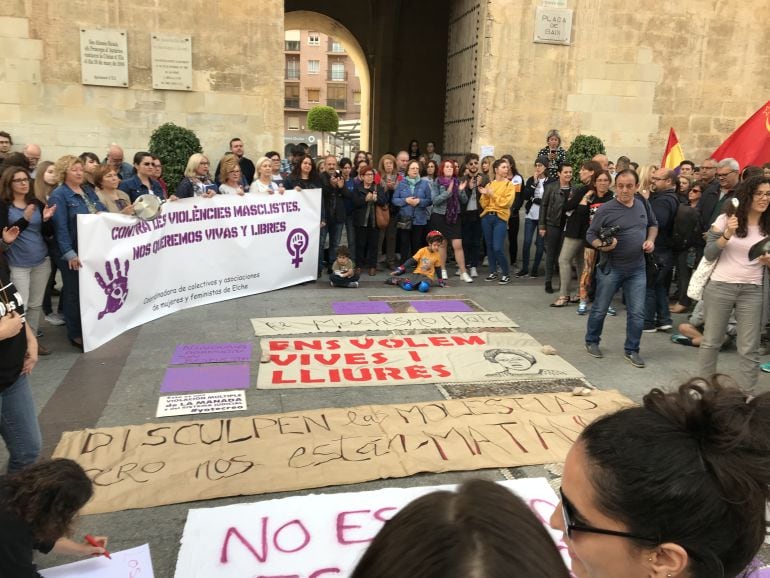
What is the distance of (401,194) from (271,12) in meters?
4.21

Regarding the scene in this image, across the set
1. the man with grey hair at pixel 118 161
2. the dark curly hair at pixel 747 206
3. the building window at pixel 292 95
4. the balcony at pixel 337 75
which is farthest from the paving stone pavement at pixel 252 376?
the balcony at pixel 337 75

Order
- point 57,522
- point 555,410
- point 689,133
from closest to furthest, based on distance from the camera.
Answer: point 57,522 < point 555,410 < point 689,133

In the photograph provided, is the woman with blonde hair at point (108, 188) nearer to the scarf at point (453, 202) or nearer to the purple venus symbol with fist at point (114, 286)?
the purple venus symbol with fist at point (114, 286)

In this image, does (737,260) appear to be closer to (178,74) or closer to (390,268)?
(390,268)

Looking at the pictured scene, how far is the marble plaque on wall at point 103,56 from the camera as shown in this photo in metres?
10.2

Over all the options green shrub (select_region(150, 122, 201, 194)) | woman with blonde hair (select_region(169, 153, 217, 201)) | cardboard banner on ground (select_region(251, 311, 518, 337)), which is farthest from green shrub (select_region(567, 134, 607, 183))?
green shrub (select_region(150, 122, 201, 194))

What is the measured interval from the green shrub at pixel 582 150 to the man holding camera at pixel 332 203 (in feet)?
14.2

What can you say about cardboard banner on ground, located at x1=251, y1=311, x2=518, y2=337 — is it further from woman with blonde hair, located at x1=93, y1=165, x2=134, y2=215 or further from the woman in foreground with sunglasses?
the woman in foreground with sunglasses

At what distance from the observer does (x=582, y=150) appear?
1118 cm

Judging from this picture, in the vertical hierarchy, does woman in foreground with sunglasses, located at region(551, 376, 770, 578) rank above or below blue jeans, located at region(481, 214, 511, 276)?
above

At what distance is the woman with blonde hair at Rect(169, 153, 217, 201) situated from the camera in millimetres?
7688

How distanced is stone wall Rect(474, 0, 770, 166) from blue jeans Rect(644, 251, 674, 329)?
535 cm

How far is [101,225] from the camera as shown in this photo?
19.9 feet

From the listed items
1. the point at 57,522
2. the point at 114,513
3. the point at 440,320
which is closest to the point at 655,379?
the point at 440,320
